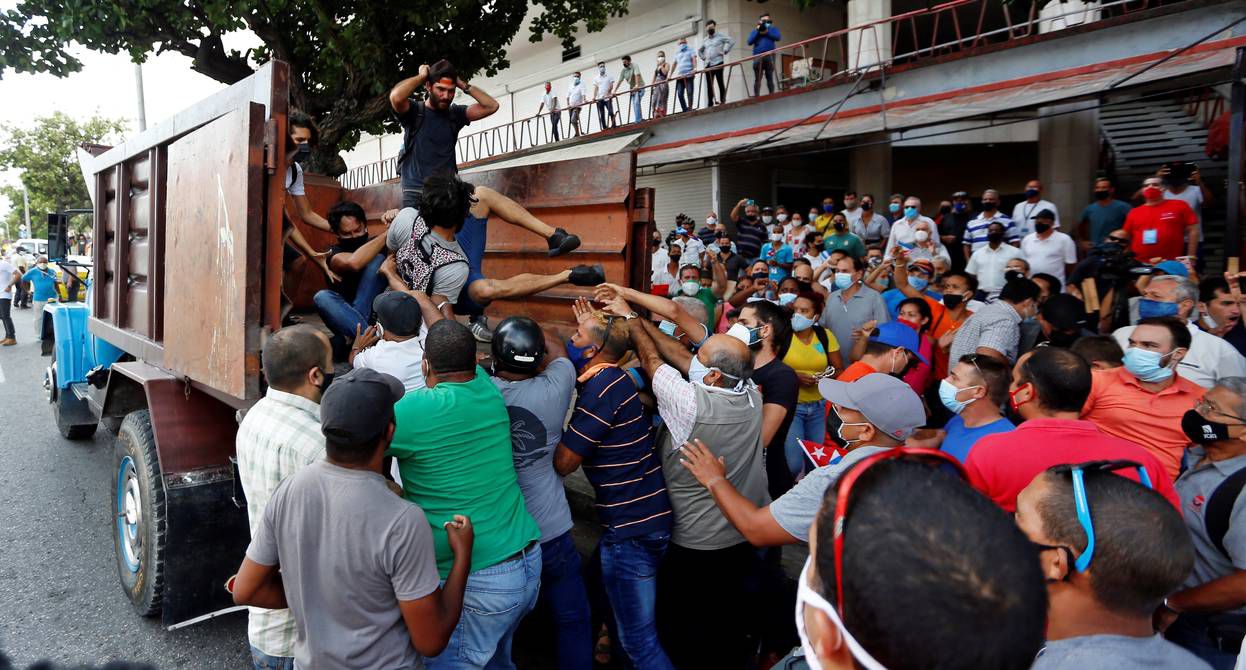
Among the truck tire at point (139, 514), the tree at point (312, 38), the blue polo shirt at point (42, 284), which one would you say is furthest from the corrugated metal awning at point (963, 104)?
the blue polo shirt at point (42, 284)

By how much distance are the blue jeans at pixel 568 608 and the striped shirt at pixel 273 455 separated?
944 mm

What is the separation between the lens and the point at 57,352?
6.14 m

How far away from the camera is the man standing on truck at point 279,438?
2189 mm

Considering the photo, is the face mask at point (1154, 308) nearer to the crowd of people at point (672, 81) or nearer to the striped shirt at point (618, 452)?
the striped shirt at point (618, 452)

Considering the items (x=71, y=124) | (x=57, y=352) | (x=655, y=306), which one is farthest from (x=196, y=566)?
(x=71, y=124)

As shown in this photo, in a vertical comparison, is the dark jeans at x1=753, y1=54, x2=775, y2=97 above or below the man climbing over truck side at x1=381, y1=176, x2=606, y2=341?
above

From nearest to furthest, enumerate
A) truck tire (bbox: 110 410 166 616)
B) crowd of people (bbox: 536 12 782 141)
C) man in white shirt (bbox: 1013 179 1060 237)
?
truck tire (bbox: 110 410 166 616) → man in white shirt (bbox: 1013 179 1060 237) → crowd of people (bbox: 536 12 782 141)

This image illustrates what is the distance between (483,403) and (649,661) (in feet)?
4.17

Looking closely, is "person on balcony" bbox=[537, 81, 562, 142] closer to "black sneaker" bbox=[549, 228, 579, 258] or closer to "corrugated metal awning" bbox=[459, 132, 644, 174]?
"corrugated metal awning" bbox=[459, 132, 644, 174]

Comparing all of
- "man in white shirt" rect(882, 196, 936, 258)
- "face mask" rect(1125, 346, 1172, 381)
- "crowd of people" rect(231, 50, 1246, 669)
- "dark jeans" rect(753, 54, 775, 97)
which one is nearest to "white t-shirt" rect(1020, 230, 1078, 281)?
"man in white shirt" rect(882, 196, 936, 258)

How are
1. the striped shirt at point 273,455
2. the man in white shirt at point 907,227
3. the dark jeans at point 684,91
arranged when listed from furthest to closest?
the dark jeans at point 684,91 → the man in white shirt at point 907,227 → the striped shirt at point 273,455

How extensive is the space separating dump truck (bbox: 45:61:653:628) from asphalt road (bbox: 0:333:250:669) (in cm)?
17

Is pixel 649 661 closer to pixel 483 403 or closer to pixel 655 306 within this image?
pixel 483 403

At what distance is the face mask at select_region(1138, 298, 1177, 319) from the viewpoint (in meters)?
4.16
